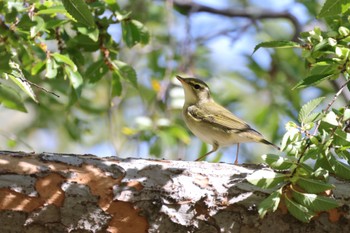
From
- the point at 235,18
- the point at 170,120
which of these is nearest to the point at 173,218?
the point at 170,120

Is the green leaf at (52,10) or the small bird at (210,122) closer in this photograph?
the green leaf at (52,10)

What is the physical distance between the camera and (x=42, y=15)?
381 cm

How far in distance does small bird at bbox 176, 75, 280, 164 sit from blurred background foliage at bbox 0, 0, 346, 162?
121mm

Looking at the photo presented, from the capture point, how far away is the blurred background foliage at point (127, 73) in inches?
149

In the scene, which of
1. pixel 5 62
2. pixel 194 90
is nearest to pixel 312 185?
pixel 5 62

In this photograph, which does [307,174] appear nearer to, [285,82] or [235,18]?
[285,82]

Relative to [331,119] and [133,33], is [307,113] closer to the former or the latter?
[331,119]

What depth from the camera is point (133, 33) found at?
4.27 metres

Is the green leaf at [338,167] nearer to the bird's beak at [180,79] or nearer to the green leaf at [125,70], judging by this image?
the green leaf at [125,70]

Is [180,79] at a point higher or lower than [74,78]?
lower

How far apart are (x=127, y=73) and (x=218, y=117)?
1629mm

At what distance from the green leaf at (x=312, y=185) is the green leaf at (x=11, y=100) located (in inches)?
70.5

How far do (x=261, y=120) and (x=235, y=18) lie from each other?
53.0 inches

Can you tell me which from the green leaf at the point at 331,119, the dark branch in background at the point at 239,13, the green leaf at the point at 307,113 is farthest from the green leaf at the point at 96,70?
the dark branch in background at the point at 239,13
